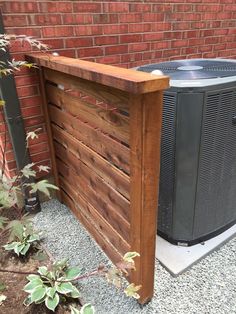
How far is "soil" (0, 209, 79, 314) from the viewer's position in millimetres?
1441

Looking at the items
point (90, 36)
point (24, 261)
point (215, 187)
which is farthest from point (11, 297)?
point (90, 36)

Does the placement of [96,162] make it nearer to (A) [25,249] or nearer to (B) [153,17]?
(A) [25,249]

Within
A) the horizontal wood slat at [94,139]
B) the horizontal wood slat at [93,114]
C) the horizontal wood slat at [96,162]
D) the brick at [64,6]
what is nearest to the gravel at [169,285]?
the horizontal wood slat at [96,162]

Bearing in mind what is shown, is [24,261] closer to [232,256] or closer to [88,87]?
[88,87]

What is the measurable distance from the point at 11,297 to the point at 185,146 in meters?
1.29

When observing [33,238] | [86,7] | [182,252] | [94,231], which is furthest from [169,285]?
[86,7]

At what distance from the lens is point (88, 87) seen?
1.35 metres

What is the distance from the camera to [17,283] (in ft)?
5.29

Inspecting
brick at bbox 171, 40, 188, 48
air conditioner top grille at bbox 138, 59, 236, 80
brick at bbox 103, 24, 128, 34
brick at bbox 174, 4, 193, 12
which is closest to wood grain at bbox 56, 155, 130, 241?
air conditioner top grille at bbox 138, 59, 236, 80

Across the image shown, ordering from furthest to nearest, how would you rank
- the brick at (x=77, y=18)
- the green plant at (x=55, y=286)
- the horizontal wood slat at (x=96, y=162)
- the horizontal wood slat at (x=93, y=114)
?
the brick at (x=77, y=18) → the green plant at (x=55, y=286) → the horizontal wood slat at (x=96, y=162) → the horizontal wood slat at (x=93, y=114)

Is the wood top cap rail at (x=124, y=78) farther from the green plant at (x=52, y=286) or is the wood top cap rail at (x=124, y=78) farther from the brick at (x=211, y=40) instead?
the brick at (x=211, y=40)

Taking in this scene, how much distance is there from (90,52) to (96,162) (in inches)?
42.3

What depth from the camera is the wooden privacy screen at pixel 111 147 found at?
102cm

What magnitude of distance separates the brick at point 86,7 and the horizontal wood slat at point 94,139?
2.45ft
